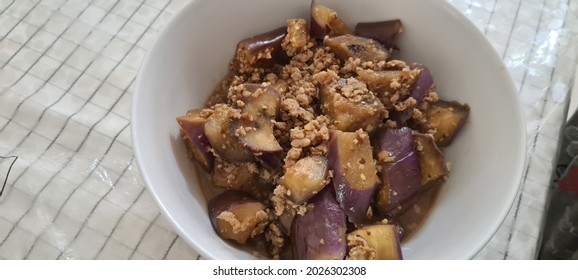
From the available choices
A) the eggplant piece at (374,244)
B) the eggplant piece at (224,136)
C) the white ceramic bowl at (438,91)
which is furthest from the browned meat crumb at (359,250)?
the eggplant piece at (224,136)

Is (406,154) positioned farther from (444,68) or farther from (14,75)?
(14,75)

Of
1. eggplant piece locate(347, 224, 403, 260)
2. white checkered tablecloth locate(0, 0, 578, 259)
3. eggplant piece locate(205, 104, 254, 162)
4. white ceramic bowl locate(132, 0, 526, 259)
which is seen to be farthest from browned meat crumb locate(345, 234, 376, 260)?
white checkered tablecloth locate(0, 0, 578, 259)

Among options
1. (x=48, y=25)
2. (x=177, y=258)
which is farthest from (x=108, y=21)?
(x=177, y=258)

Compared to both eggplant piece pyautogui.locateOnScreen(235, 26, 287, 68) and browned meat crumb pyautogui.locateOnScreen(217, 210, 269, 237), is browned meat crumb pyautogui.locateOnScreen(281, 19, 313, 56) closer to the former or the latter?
eggplant piece pyautogui.locateOnScreen(235, 26, 287, 68)

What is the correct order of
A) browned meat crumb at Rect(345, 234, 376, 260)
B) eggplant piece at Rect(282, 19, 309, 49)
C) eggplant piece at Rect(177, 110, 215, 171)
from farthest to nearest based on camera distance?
eggplant piece at Rect(282, 19, 309, 49), eggplant piece at Rect(177, 110, 215, 171), browned meat crumb at Rect(345, 234, 376, 260)

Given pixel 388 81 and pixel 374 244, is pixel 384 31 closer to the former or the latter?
pixel 388 81

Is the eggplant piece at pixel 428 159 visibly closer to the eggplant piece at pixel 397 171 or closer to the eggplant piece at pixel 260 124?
the eggplant piece at pixel 397 171
